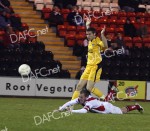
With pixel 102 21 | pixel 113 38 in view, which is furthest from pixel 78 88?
pixel 102 21

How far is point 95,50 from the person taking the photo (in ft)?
52.7

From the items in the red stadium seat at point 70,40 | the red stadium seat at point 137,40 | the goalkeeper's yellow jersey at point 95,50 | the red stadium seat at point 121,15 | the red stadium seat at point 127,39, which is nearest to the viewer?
the goalkeeper's yellow jersey at point 95,50

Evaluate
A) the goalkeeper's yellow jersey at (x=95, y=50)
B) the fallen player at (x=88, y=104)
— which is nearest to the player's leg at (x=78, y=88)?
the goalkeeper's yellow jersey at (x=95, y=50)

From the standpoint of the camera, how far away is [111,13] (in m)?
28.5

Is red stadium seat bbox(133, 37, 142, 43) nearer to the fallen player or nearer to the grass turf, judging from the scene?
the fallen player

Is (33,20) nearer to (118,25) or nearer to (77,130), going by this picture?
(118,25)

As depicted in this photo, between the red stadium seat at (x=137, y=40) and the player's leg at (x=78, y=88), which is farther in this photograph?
the red stadium seat at (x=137, y=40)

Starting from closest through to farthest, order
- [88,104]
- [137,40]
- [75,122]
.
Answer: [75,122] → [88,104] → [137,40]

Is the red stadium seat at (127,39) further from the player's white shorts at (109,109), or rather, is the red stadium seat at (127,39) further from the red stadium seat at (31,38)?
the player's white shorts at (109,109)

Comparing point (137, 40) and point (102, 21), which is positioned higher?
point (102, 21)

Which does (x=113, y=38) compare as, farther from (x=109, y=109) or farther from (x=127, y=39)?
(x=109, y=109)

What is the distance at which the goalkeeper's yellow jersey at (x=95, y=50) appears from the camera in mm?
15945

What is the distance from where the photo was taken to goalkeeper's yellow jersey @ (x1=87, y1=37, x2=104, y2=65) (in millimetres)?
15945

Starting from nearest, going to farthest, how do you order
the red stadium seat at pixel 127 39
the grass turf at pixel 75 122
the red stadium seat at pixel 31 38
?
the grass turf at pixel 75 122 → the red stadium seat at pixel 31 38 → the red stadium seat at pixel 127 39
